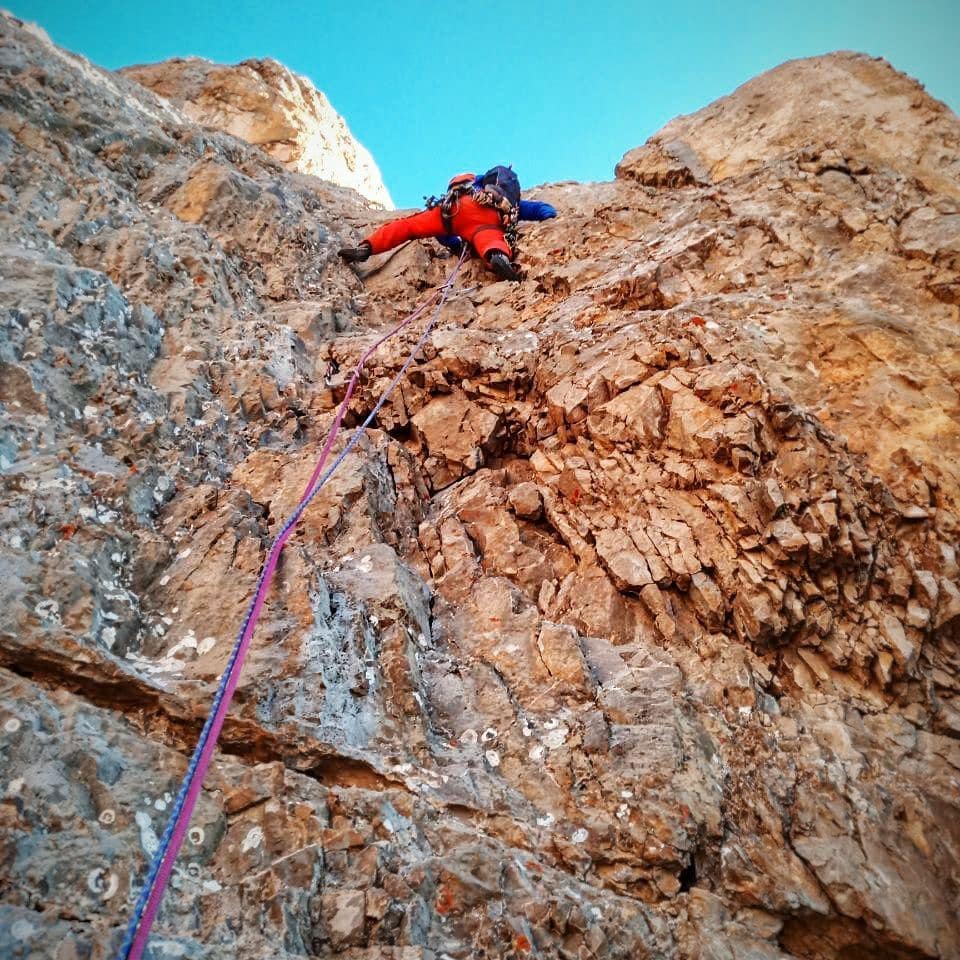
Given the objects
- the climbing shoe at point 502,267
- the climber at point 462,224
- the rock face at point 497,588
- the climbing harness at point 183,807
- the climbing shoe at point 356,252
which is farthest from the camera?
the climbing shoe at point 356,252

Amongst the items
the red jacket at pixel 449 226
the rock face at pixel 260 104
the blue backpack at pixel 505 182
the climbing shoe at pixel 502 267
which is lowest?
the climbing shoe at pixel 502 267

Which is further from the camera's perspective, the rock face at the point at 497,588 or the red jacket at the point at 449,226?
the red jacket at the point at 449,226

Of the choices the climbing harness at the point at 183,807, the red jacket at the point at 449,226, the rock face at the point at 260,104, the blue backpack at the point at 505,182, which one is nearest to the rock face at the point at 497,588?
the climbing harness at the point at 183,807

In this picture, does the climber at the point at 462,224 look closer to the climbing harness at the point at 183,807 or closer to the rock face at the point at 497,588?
the rock face at the point at 497,588

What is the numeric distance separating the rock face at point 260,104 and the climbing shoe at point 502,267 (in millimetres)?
6838

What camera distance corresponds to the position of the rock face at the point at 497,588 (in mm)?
2723

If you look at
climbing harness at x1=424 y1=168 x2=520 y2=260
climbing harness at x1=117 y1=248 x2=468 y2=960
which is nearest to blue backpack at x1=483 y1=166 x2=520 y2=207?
climbing harness at x1=424 y1=168 x2=520 y2=260

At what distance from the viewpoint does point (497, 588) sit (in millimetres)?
4727

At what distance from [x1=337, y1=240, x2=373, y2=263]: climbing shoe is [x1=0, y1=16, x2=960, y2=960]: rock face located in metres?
1.80

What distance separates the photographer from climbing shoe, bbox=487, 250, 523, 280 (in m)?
8.72

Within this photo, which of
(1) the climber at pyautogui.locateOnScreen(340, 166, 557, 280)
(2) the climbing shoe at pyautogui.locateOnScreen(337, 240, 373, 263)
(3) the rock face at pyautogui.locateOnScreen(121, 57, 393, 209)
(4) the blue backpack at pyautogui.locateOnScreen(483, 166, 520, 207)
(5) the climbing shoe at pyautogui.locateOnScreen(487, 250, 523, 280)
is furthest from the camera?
(3) the rock face at pyautogui.locateOnScreen(121, 57, 393, 209)

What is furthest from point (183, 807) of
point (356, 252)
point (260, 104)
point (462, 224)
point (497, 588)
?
point (260, 104)

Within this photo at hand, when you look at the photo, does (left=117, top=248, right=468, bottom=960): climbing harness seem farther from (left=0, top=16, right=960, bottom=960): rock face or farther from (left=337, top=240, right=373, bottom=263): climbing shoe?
(left=337, top=240, right=373, bottom=263): climbing shoe

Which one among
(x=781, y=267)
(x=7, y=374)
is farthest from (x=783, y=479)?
(x=7, y=374)
